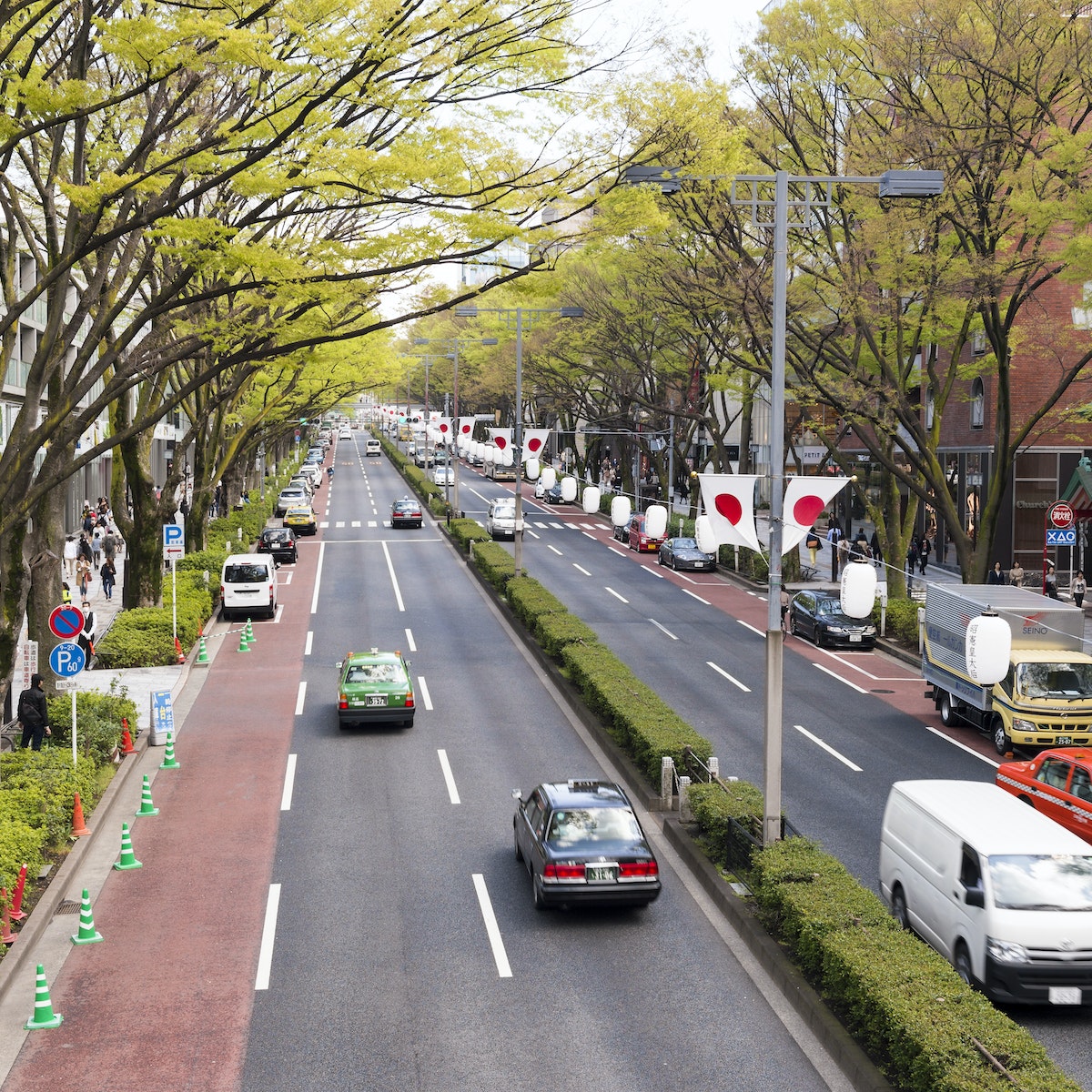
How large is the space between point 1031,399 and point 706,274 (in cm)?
1964

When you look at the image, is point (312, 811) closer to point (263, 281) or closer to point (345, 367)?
point (263, 281)

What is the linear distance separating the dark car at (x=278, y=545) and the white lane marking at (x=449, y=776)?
31164 mm

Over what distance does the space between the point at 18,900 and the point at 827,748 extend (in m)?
16.1

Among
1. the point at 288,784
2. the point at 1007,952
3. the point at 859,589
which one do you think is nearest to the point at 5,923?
the point at 288,784

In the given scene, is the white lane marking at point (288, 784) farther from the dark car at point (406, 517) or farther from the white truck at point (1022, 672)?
the dark car at point (406, 517)

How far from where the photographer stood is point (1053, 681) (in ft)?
84.2

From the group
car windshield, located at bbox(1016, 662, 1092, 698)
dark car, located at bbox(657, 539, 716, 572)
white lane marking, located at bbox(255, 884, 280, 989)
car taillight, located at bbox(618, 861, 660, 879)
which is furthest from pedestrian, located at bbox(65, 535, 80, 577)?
car taillight, located at bbox(618, 861, 660, 879)

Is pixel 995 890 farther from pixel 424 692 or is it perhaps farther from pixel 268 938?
pixel 424 692

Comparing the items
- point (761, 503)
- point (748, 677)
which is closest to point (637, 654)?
point (748, 677)

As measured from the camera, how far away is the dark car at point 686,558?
5497 cm

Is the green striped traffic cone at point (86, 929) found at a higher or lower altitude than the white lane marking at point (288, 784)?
higher

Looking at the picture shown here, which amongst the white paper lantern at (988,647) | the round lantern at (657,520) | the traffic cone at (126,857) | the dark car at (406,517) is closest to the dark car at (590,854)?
the traffic cone at (126,857)

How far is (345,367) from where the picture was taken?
49312mm

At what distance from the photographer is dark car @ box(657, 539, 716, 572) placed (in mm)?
54969
